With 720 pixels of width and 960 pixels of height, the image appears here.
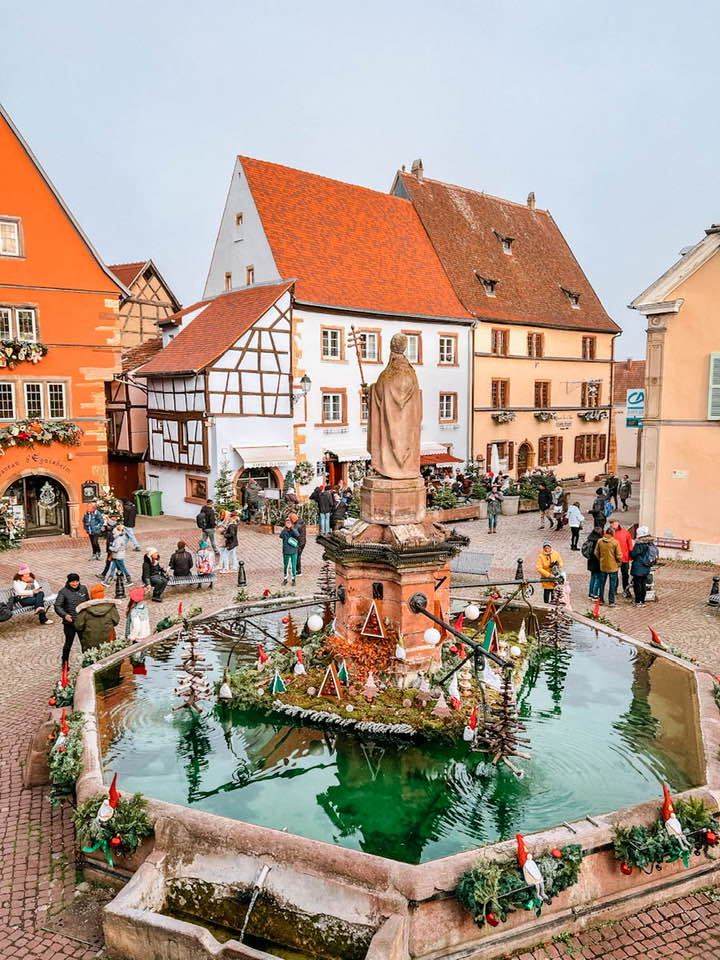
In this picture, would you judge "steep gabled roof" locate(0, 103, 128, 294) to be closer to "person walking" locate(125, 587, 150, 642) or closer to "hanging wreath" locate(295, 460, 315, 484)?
"hanging wreath" locate(295, 460, 315, 484)

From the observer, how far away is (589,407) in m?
39.3

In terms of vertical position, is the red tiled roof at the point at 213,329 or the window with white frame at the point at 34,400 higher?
the red tiled roof at the point at 213,329

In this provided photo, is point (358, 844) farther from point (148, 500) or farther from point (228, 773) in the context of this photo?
point (148, 500)

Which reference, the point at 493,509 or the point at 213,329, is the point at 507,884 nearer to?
the point at 493,509

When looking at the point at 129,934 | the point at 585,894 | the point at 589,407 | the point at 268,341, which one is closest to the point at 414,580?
the point at 585,894

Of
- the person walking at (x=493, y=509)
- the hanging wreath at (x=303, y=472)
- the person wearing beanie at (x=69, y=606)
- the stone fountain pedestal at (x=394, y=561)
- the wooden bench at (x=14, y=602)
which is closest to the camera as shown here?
the stone fountain pedestal at (x=394, y=561)

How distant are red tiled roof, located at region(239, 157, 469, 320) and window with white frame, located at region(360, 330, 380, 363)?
3.48 feet

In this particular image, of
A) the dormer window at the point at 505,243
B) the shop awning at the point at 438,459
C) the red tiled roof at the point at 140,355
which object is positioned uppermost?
the dormer window at the point at 505,243

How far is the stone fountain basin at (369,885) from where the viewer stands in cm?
530

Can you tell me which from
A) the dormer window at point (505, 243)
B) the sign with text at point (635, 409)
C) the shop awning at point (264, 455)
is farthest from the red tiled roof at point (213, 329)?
the dormer window at point (505, 243)

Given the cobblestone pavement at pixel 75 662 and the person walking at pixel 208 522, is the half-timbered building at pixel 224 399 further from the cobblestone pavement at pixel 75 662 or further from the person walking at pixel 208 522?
the person walking at pixel 208 522

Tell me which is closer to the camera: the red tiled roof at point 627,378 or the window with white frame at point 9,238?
the window with white frame at point 9,238

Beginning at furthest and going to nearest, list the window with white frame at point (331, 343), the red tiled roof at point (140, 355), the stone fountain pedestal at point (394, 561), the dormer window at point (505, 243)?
1. the dormer window at point (505, 243)
2. the red tiled roof at point (140, 355)
3. the window with white frame at point (331, 343)
4. the stone fountain pedestal at point (394, 561)

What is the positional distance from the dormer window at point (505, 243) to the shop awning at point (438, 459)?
41.3 ft
